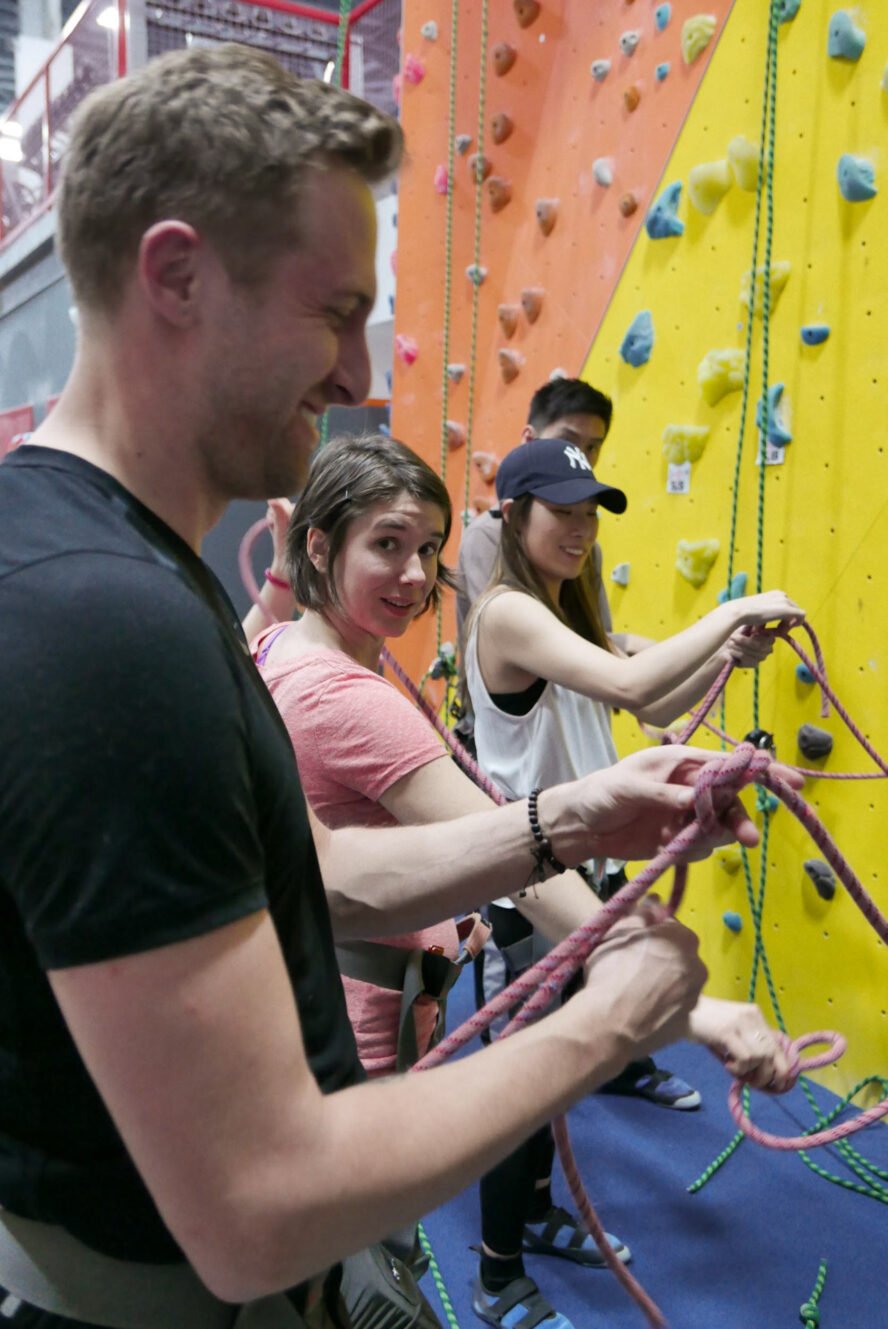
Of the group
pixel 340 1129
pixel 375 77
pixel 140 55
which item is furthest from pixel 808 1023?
pixel 140 55

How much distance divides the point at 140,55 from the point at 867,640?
492 centimetres

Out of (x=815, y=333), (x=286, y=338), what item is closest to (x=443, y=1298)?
(x=286, y=338)

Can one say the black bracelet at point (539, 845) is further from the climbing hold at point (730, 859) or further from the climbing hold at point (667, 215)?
the climbing hold at point (667, 215)

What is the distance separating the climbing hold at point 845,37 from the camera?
2213 mm

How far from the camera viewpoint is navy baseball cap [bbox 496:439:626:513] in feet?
5.88

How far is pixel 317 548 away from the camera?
1.32 meters

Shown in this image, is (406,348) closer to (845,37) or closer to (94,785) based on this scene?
(845,37)

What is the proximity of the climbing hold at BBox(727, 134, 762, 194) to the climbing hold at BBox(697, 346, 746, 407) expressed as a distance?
0.38 m

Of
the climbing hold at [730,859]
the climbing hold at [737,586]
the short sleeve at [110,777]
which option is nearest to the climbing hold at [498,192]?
the climbing hold at [737,586]

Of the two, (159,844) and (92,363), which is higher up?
(92,363)

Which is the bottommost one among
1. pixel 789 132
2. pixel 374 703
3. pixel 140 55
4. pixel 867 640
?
pixel 867 640

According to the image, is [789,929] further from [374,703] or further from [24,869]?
[24,869]

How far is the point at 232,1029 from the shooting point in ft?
1.58

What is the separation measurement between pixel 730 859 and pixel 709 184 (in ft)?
5.53
